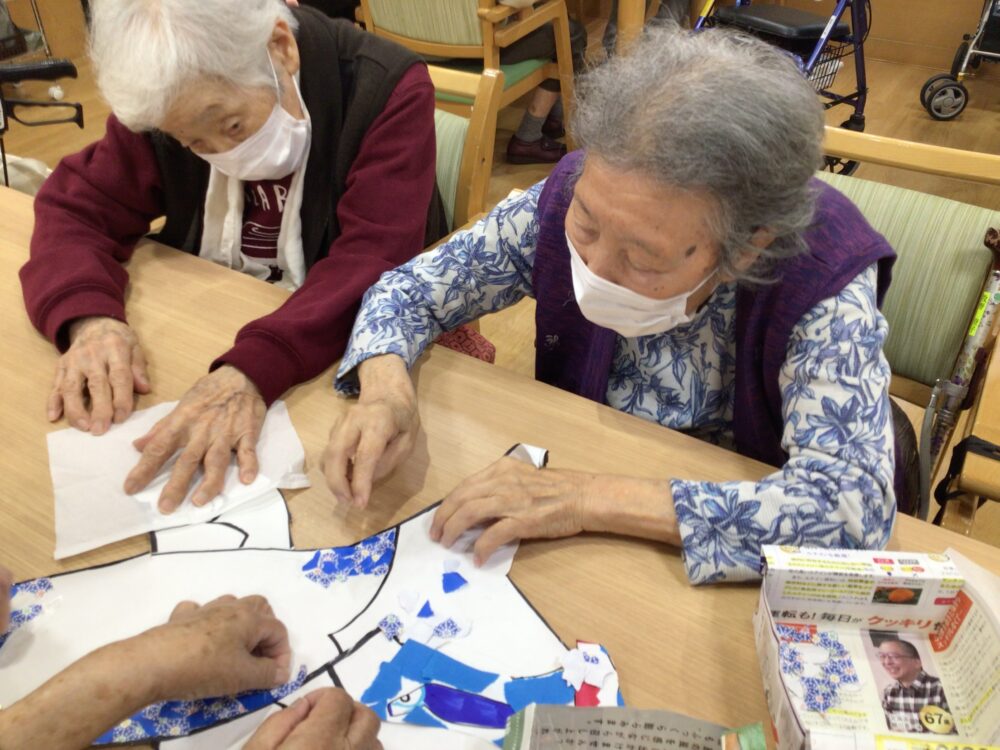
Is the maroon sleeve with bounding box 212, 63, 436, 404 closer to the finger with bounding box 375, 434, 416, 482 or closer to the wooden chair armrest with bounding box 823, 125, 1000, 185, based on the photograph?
the finger with bounding box 375, 434, 416, 482

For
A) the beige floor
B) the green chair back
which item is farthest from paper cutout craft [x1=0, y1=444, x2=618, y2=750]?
the green chair back

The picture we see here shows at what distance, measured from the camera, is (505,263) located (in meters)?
1.21

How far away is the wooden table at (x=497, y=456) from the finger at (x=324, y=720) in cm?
22

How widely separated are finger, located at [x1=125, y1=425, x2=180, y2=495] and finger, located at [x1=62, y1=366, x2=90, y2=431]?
4.4 inches

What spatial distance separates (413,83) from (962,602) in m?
1.16

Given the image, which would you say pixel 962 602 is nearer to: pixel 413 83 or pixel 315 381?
pixel 315 381

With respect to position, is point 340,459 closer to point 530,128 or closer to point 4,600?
point 4,600

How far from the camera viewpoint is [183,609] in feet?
2.62

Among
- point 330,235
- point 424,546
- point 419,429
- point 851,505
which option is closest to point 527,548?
point 424,546

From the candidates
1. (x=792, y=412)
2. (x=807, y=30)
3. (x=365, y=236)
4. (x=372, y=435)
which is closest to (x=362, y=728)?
(x=372, y=435)

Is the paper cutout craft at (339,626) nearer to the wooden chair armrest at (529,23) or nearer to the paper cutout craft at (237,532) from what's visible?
the paper cutout craft at (237,532)

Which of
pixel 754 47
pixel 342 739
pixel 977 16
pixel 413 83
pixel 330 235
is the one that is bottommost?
pixel 342 739

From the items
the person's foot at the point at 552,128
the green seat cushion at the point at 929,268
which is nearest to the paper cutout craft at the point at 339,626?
the green seat cushion at the point at 929,268

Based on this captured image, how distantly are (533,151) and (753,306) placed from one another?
284 cm
